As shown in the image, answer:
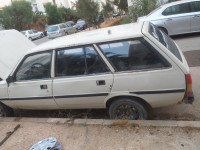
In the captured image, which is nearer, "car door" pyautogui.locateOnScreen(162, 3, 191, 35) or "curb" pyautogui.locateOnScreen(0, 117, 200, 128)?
"curb" pyautogui.locateOnScreen(0, 117, 200, 128)

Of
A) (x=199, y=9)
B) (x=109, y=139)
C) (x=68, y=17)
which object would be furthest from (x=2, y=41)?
(x=68, y=17)

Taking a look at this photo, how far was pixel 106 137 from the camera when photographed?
9.95 feet

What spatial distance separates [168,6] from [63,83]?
267 inches

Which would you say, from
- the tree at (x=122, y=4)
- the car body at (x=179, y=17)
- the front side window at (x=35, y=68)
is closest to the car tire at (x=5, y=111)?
the front side window at (x=35, y=68)

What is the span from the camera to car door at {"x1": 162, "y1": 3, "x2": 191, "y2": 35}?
26.1 feet

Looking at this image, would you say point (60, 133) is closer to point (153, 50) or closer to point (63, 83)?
point (63, 83)

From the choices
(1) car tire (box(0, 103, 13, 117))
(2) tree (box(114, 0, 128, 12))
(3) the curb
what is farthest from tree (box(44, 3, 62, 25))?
(3) the curb

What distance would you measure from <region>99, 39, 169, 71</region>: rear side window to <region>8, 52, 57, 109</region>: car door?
3.74ft

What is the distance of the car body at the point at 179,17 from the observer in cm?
788

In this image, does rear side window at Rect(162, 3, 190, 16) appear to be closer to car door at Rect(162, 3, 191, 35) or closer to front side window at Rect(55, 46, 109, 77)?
car door at Rect(162, 3, 191, 35)

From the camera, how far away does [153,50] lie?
2.82m

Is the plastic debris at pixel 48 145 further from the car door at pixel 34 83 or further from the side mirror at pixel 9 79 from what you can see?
the side mirror at pixel 9 79

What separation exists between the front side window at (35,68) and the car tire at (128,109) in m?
1.32

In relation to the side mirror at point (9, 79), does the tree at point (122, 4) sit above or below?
above
